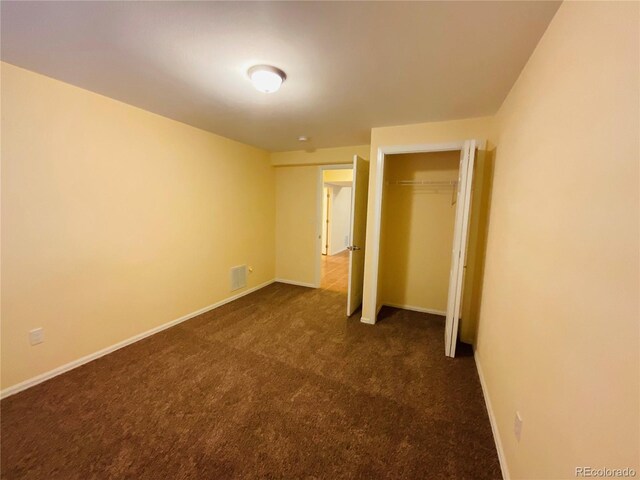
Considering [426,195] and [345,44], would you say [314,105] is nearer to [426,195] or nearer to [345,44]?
[345,44]

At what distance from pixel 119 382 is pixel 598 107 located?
127 inches

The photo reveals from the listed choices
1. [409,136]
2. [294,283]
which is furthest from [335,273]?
[409,136]

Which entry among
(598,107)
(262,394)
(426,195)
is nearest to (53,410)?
(262,394)

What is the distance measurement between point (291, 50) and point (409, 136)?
1695 millimetres

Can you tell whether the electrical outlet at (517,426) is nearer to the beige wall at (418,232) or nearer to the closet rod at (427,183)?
the beige wall at (418,232)

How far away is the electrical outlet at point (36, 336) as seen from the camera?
1.97 meters

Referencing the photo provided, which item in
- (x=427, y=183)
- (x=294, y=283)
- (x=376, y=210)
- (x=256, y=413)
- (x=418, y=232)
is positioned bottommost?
(x=256, y=413)

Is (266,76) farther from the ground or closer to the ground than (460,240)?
farther from the ground

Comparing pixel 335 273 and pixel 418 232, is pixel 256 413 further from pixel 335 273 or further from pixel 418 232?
pixel 335 273

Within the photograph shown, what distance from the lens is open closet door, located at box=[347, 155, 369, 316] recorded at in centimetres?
305

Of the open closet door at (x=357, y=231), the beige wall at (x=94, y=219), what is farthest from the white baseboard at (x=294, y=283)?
the beige wall at (x=94, y=219)

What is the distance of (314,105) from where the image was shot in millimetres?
2295

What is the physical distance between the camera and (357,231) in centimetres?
328

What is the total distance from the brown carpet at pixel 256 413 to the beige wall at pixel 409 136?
0.63 m
